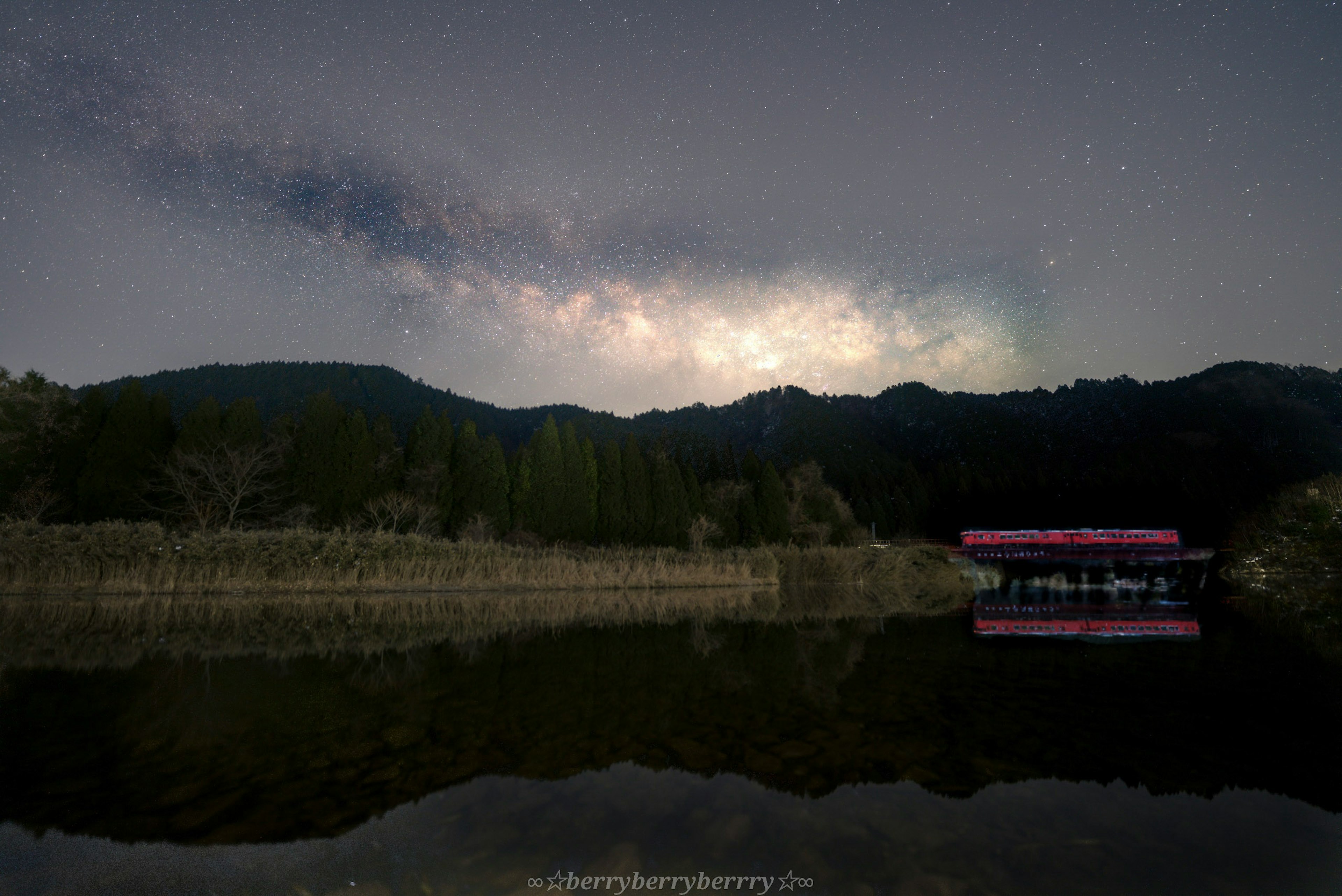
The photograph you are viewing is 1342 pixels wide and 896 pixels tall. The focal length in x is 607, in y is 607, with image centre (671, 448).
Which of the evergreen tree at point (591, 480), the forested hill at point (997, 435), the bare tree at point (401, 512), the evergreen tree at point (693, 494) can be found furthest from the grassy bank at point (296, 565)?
the forested hill at point (997, 435)

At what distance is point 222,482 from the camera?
31531 millimetres

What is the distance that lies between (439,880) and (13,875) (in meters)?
1.67

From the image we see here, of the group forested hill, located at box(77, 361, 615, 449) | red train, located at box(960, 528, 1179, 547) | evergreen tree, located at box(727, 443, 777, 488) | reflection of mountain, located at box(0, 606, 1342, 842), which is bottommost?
reflection of mountain, located at box(0, 606, 1342, 842)

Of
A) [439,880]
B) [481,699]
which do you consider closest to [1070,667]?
[481,699]

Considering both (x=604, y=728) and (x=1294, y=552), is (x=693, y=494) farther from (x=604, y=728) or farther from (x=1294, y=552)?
(x=604, y=728)

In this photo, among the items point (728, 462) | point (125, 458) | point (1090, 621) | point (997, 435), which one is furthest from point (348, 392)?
point (997, 435)

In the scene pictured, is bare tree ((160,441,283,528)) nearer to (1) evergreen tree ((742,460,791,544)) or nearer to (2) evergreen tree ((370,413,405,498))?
(2) evergreen tree ((370,413,405,498))

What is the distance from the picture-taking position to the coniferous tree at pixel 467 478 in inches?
1501

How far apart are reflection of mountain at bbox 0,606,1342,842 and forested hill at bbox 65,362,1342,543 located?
168 ft

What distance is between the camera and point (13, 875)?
242 centimetres

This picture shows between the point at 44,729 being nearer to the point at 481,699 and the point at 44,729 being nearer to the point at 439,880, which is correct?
the point at 481,699

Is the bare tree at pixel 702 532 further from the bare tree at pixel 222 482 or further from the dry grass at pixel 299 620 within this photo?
the bare tree at pixel 222 482

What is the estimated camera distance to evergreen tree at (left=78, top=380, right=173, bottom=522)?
30922mm

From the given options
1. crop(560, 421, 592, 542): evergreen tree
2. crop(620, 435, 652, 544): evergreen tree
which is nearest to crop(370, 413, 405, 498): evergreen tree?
crop(560, 421, 592, 542): evergreen tree
